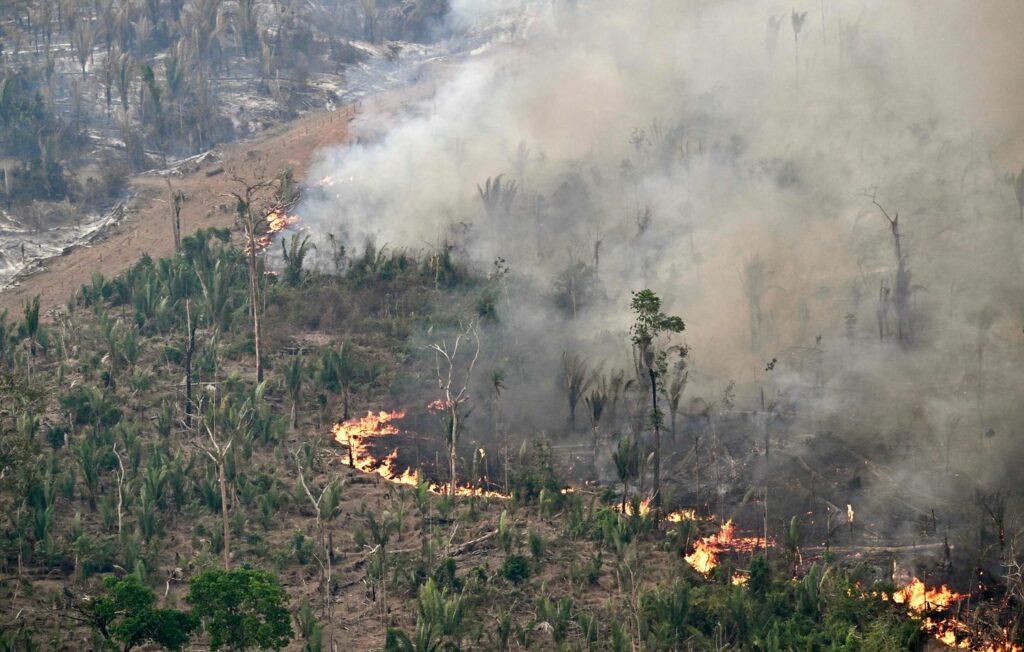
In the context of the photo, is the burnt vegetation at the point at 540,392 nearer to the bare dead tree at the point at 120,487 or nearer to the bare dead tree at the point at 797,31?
the bare dead tree at the point at 120,487

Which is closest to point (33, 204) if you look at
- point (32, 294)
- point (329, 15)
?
point (32, 294)

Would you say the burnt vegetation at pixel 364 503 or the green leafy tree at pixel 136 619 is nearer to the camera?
the green leafy tree at pixel 136 619

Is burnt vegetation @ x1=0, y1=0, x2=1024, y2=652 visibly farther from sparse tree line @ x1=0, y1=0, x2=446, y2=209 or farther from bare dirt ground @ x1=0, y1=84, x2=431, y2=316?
bare dirt ground @ x1=0, y1=84, x2=431, y2=316

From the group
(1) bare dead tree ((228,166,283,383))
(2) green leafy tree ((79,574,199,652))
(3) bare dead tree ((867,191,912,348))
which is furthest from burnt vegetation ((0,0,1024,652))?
(1) bare dead tree ((228,166,283,383))

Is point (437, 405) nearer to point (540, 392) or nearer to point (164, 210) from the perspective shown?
point (540, 392)

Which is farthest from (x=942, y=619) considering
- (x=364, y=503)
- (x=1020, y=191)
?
(x=1020, y=191)

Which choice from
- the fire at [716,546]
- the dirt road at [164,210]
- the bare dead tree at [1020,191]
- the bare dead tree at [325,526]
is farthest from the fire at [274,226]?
the bare dead tree at [1020,191]
